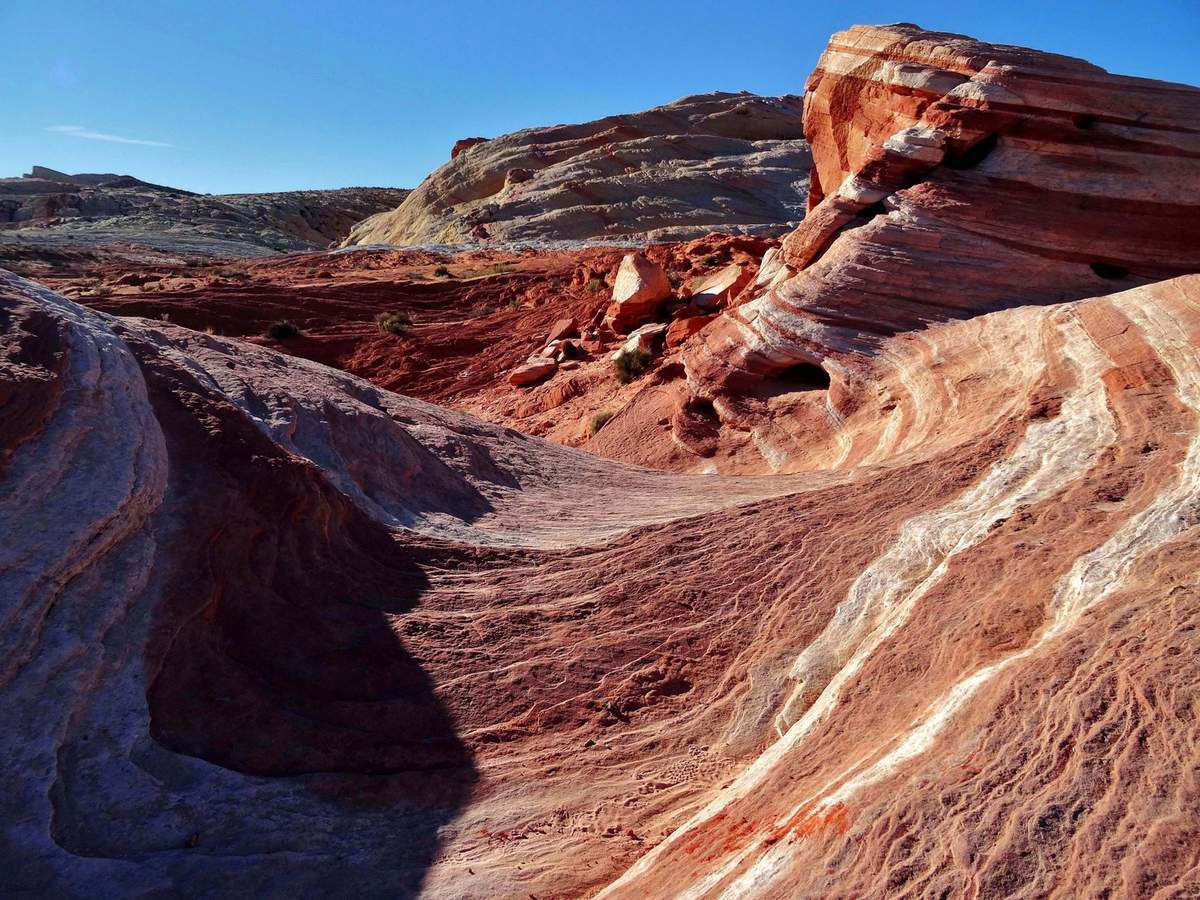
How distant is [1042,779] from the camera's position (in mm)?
3443

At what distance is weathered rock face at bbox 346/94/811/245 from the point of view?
36.1 m

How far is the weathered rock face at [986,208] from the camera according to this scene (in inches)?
453

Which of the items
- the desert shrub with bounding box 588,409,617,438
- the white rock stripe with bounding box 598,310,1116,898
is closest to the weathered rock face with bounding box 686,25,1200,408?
the desert shrub with bounding box 588,409,617,438

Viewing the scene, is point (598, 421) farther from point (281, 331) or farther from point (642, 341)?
point (281, 331)

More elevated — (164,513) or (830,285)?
(830,285)

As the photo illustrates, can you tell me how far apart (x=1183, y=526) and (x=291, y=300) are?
22.9m

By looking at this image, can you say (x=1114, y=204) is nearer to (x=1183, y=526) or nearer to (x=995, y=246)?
(x=995, y=246)

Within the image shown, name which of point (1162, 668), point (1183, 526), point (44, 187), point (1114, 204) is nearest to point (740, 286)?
point (1114, 204)

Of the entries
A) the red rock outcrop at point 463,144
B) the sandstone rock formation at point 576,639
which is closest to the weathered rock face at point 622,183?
the red rock outcrop at point 463,144

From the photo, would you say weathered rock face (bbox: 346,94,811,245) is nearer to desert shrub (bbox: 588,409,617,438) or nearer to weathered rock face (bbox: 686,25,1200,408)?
desert shrub (bbox: 588,409,617,438)

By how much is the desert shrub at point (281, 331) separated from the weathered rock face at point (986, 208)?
42.2 feet

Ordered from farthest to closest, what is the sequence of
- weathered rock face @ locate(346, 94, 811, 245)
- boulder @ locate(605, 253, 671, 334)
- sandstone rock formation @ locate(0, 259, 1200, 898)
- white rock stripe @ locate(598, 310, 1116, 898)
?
weathered rock face @ locate(346, 94, 811, 245), boulder @ locate(605, 253, 671, 334), white rock stripe @ locate(598, 310, 1116, 898), sandstone rock formation @ locate(0, 259, 1200, 898)

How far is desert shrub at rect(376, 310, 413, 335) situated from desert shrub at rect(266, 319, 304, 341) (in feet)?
7.02

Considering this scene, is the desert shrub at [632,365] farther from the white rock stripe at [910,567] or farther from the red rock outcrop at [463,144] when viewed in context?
the red rock outcrop at [463,144]
